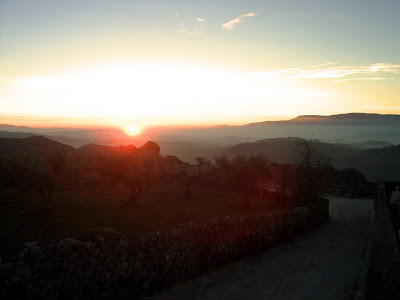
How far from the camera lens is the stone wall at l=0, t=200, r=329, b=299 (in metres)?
8.44

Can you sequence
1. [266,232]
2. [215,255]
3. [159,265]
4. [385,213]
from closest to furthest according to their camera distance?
[159,265], [215,255], [385,213], [266,232]

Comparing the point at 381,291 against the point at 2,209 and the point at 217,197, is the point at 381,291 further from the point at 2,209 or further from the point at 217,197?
the point at 217,197

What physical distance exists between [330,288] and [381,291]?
420 centimetres

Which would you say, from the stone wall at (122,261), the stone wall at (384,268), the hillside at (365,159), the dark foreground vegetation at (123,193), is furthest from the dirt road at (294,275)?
the hillside at (365,159)

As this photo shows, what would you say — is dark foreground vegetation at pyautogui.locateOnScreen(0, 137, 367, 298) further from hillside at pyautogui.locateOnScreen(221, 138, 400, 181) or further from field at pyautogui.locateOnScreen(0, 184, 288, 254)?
hillside at pyautogui.locateOnScreen(221, 138, 400, 181)

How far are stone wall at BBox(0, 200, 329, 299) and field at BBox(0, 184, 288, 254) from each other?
102cm

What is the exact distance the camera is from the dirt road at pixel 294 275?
1156cm

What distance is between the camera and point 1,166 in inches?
886

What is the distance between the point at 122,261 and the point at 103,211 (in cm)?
1502

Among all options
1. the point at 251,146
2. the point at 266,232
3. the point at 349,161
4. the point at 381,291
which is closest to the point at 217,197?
the point at 266,232

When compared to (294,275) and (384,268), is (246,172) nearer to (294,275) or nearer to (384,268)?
(294,275)

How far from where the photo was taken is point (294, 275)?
547 inches

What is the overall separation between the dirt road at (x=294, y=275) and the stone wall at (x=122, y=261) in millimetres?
614

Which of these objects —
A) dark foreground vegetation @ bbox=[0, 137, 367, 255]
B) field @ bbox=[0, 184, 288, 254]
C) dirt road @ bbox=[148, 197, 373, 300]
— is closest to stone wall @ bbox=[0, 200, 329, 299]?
dirt road @ bbox=[148, 197, 373, 300]
